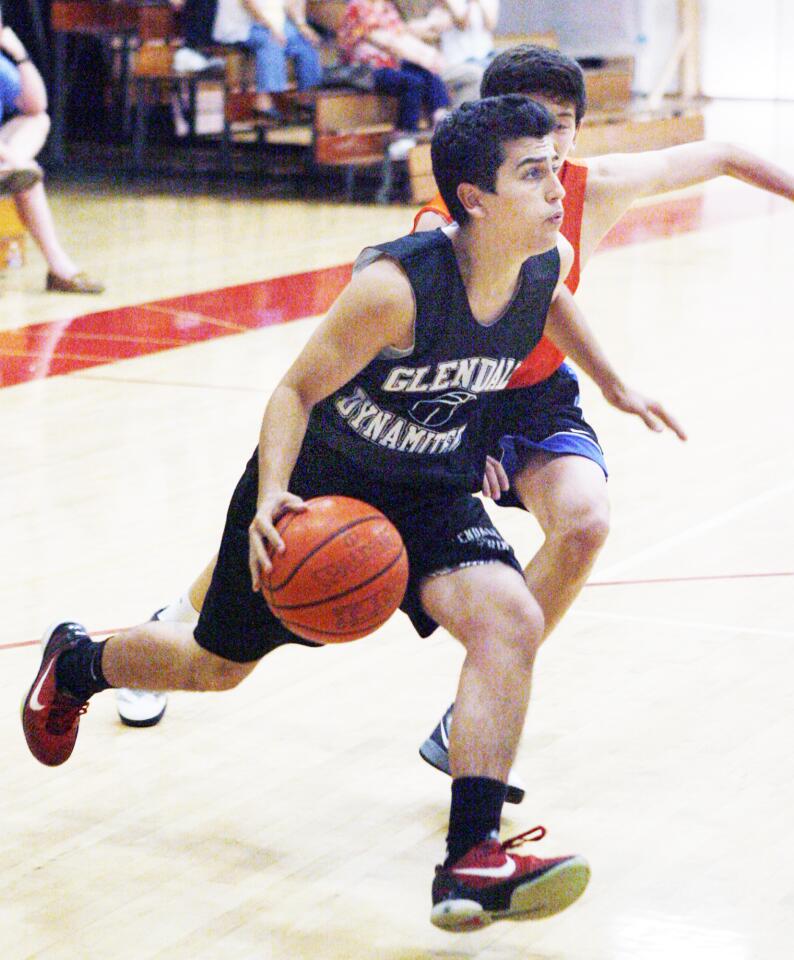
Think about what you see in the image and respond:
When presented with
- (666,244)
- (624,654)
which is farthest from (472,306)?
(666,244)

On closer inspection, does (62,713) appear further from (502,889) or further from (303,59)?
(303,59)

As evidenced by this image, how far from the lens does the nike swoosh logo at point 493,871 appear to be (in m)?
2.55

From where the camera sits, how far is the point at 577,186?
11.5 feet

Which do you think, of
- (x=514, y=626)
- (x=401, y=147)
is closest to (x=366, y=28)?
(x=401, y=147)

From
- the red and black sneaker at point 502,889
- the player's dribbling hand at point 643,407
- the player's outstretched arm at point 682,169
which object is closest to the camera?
the red and black sneaker at point 502,889

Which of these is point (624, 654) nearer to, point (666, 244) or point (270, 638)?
point (270, 638)

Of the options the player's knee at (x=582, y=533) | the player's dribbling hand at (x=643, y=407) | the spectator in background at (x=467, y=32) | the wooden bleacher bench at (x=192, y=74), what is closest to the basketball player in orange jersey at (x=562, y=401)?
the player's knee at (x=582, y=533)

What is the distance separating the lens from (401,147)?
39.9 ft

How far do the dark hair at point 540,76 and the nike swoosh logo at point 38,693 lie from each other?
1328 millimetres

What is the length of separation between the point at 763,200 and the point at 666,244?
2.60 m

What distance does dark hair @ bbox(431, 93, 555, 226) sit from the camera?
2.80 meters

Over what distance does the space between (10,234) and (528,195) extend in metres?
7.17

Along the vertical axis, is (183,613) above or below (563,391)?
below

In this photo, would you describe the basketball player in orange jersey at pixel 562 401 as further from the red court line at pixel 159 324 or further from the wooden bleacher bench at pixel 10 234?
the wooden bleacher bench at pixel 10 234
